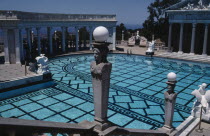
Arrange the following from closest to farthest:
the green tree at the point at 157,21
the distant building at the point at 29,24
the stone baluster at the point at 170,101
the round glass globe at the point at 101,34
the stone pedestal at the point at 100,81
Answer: the round glass globe at the point at 101,34 → the stone pedestal at the point at 100,81 → the stone baluster at the point at 170,101 → the distant building at the point at 29,24 → the green tree at the point at 157,21

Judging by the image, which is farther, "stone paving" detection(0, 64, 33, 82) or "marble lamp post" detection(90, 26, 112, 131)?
"stone paving" detection(0, 64, 33, 82)

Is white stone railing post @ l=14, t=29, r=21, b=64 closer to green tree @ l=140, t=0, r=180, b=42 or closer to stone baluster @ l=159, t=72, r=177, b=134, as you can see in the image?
stone baluster @ l=159, t=72, r=177, b=134

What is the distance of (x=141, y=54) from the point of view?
26.9 metres

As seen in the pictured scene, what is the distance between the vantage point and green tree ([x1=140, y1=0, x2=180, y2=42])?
3903 centimetres

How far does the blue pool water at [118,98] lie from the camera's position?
398 inches

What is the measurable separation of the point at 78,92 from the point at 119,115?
3.94 meters

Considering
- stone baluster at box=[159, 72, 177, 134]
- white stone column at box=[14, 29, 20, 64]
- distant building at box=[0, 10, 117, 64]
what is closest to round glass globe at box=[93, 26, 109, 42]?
stone baluster at box=[159, 72, 177, 134]

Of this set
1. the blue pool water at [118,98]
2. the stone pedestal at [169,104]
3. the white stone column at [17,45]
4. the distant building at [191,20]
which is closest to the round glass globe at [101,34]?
the stone pedestal at [169,104]

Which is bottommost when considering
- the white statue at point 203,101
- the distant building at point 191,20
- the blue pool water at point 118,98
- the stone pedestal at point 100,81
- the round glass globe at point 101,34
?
the blue pool water at point 118,98

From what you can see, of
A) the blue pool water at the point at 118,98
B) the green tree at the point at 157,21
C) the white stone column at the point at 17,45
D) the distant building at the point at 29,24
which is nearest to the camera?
the blue pool water at the point at 118,98

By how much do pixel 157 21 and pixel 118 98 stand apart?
102ft

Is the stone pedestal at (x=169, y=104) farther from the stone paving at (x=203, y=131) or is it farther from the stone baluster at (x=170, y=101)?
the stone paving at (x=203, y=131)

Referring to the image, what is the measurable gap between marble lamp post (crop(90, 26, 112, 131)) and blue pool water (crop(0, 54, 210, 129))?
5647 mm

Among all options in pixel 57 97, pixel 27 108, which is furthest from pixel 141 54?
pixel 27 108
